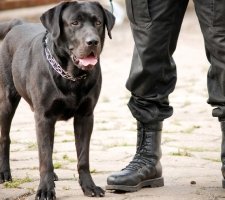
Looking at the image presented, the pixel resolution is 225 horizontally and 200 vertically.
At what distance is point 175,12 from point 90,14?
0.54m

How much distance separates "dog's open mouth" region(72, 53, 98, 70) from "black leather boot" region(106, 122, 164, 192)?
0.67 m

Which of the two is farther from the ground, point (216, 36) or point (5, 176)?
point (216, 36)

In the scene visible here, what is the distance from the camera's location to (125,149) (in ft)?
20.2

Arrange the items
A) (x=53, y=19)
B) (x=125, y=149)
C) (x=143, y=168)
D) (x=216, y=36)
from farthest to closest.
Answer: (x=125, y=149) → (x=143, y=168) → (x=53, y=19) → (x=216, y=36)

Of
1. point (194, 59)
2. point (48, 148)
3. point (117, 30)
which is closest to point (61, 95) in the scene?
point (48, 148)

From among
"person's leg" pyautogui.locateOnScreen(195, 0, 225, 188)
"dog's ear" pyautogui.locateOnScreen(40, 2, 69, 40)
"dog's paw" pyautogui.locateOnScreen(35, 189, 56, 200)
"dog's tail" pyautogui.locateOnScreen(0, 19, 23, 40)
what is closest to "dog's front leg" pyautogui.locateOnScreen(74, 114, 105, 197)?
"dog's paw" pyautogui.locateOnScreen(35, 189, 56, 200)

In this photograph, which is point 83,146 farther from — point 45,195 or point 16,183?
point 16,183

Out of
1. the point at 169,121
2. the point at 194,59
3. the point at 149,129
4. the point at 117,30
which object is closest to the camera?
the point at 149,129

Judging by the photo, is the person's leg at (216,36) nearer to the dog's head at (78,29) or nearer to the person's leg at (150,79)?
the person's leg at (150,79)

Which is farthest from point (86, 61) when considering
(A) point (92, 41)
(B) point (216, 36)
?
(B) point (216, 36)

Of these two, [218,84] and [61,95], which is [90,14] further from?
[218,84]

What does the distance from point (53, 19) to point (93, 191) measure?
3.56 ft

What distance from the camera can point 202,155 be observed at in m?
5.84

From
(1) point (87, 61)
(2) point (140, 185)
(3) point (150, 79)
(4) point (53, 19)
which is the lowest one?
(2) point (140, 185)
